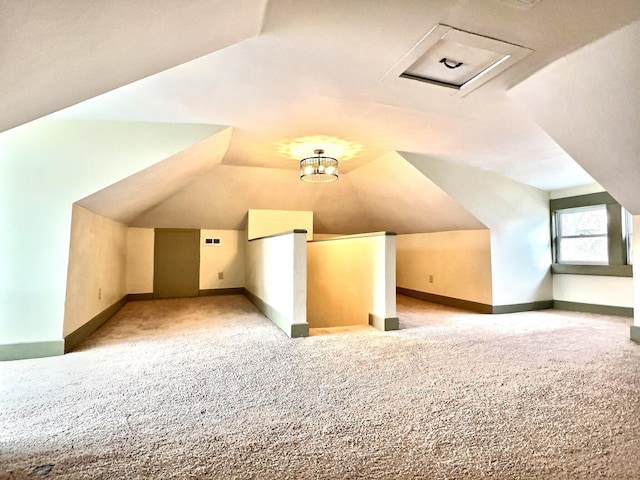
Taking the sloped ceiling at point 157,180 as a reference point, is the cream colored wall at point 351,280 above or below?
below

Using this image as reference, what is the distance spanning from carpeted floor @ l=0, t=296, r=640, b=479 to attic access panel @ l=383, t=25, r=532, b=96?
7.27 ft

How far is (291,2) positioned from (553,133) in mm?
2469

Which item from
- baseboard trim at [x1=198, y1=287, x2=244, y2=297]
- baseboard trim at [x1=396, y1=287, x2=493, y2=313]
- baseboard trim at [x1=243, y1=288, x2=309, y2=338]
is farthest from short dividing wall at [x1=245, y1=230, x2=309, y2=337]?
baseboard trim at [x1=396, y1=287, x2=493, y2=313]

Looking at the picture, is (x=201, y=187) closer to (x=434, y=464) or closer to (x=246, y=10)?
(x=246, y=10)

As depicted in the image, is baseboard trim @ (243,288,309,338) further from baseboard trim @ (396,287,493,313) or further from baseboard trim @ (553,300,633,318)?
baseboard trim @ (553,300,633,318)

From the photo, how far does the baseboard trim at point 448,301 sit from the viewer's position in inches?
207

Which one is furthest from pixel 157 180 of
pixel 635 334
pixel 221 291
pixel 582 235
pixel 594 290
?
pixel 594 290

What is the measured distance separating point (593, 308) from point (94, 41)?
6717mm

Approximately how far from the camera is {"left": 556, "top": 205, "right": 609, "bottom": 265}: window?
5012mm

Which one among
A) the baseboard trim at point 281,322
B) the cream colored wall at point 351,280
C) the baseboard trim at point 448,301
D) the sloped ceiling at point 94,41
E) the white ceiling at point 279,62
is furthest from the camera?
the baseboard trim at point 448,301

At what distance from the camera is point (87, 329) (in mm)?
3623

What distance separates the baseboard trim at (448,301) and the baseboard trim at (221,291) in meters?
3.61

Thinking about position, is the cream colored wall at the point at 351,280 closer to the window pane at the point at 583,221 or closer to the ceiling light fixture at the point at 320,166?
the ceiling light fixture at the point at 320,166

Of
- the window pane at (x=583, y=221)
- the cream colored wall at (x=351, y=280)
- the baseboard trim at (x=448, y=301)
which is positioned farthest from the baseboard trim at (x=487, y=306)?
the cream colored wall at (x=351, y=280)
